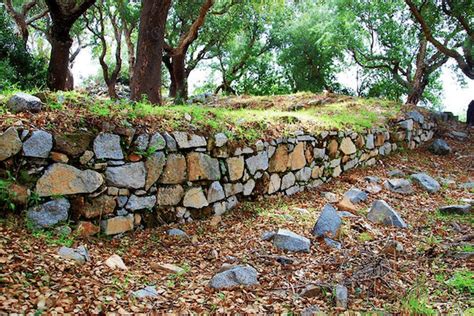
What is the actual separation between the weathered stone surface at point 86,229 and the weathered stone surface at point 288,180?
2.77 metres

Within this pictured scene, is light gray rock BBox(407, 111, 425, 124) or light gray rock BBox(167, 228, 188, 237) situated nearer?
light gray rock BBox(167, 228, 188, 237)

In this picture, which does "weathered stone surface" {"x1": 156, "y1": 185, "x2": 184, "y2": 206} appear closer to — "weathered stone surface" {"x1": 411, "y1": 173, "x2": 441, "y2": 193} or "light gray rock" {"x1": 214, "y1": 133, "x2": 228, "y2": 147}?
"light gray rock" {"x1": 214, "y1": 133, "x2": 228, "y2": 147}

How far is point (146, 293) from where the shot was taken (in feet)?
9.05

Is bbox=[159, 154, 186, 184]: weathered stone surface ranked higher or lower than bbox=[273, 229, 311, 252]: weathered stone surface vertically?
higher

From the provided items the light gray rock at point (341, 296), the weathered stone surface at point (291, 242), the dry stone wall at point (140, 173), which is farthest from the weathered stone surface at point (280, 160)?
the light gray rock at point (341, 296)

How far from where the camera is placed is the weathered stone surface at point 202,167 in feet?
14.1

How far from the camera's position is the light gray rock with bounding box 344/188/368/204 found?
5.42 m

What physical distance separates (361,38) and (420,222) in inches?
348

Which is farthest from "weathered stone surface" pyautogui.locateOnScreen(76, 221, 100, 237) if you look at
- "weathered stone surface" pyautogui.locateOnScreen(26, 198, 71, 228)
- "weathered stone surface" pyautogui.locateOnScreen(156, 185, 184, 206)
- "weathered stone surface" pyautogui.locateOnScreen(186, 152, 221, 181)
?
"weathered stone surface" pyautogui.locateOnScreen(186, 152, 221, 181)

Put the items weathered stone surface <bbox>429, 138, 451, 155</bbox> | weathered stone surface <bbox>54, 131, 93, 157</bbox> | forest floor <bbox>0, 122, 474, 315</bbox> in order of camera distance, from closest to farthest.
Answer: forest floor <bbox>0, 122, 474, 315</bbox> → weathered stone surface <bbox>54, 131, 93, 157</bbox> → weathered stone surface <bbox>429, 138, 451, 155</bbox>

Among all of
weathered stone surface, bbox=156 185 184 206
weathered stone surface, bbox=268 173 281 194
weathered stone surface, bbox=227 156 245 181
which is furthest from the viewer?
weathered stone surface, bbox=268 173 281 194

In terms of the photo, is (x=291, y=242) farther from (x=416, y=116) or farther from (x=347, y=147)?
(x=416, y=116)

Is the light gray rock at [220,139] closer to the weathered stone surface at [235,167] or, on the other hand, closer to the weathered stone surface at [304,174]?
the weathered stone surface at [235,167]

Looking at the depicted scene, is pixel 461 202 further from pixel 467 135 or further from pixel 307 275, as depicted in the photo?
pixel 467 135
